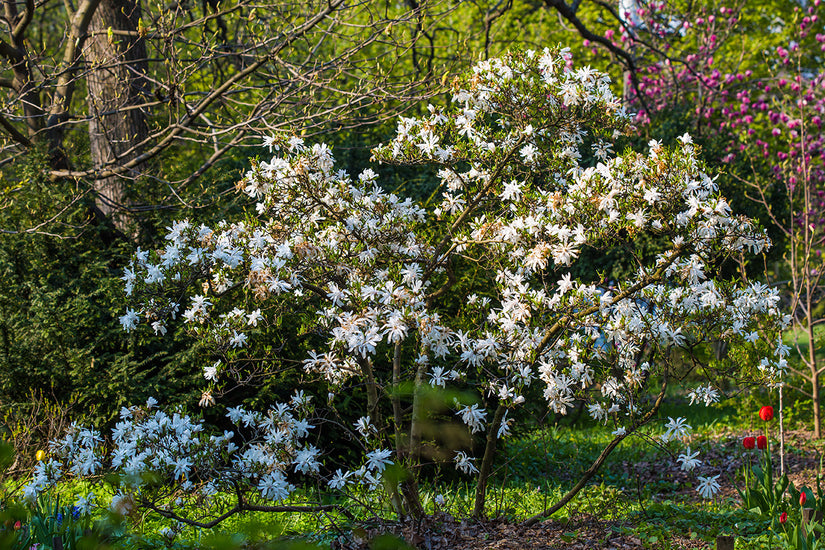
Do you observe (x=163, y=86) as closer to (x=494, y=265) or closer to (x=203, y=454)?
(x=203, y=454)

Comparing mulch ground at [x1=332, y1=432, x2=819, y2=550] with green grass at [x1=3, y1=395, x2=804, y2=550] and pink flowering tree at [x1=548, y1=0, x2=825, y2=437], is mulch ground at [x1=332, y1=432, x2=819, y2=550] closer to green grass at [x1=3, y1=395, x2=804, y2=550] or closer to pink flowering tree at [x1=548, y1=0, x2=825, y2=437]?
green grass at [x1=3, y1=395, x2=804, y2=550]

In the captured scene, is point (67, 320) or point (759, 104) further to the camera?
point (759, 104)

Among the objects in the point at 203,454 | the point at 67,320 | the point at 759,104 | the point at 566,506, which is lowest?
the point at 566,506

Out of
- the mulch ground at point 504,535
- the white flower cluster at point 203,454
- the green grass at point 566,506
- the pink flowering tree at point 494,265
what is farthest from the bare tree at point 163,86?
the mulch ground at point 504,535

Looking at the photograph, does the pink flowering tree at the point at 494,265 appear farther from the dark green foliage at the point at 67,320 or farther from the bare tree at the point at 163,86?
the dark green foliage at the point at 67,320

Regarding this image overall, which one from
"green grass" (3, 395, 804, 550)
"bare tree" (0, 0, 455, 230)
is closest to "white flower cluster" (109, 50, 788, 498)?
"green grass" (3, 395, 804, 550)

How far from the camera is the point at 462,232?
3.91 m

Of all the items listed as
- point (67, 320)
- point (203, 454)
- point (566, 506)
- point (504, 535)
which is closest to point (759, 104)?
point (566, 506)

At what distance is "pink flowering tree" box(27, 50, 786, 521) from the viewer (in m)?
3.28

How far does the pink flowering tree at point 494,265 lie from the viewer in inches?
129

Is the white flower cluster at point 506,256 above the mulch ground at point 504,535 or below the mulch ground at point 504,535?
above

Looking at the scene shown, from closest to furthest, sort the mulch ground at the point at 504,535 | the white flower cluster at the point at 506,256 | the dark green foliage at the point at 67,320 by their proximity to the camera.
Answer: the white flower cluster at the point at 506,256
the mulch ground at the point at 504,535
the dark green foliage at the point at 67,320

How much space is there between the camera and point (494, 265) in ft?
12.4

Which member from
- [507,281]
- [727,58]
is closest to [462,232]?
[507,281]
